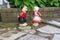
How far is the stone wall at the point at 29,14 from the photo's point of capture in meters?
4.88

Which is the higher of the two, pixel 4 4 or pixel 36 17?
pixel 4 4

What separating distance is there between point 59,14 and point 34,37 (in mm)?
1328

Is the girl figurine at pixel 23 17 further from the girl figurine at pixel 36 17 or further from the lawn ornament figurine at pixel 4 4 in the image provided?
the lawn ornament figurine at pixel 4 4

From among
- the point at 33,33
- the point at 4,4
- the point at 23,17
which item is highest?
the point at 4,4

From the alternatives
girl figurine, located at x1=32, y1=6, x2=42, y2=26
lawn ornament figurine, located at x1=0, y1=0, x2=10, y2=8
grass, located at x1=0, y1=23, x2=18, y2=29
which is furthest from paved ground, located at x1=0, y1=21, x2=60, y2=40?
lawn ornament figurine, located at x1=0, y1=0, x2=10, y2=8

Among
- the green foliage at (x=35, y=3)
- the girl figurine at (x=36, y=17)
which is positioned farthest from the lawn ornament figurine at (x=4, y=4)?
the girl figurine at (x=36, y=17)

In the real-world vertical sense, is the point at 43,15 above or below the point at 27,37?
above

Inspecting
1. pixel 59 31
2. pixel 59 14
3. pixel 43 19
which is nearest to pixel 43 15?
pixel 43 19

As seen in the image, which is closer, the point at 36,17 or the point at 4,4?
the point at 36,17

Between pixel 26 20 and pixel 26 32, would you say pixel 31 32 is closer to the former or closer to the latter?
pixel 26 32

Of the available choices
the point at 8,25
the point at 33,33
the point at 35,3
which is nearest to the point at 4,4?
the point at 8,25

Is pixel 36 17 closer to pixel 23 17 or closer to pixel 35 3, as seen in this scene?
pixel 23 17

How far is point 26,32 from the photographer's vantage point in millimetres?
4293

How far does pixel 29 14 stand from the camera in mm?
4926
